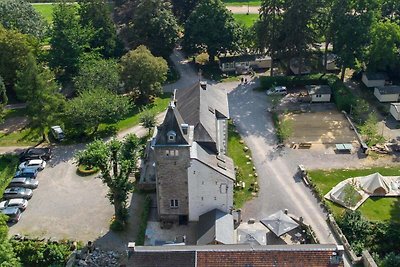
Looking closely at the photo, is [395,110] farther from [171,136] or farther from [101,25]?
[101,25]

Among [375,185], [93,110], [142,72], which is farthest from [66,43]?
[375,185]

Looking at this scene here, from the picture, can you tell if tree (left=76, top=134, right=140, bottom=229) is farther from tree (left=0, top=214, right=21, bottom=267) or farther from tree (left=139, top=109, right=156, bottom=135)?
tree (left=139, top=109, right=156, bottom=135)

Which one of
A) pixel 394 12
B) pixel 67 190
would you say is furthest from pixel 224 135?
pixel 394 12

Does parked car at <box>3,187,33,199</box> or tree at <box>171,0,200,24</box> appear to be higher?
tree at <box>171,0,200,24</box>

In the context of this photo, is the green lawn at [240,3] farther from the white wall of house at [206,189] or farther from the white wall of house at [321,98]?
the white wall of house at [206,189]

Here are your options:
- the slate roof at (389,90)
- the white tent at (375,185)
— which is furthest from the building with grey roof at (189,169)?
the slate roof at (389,90)

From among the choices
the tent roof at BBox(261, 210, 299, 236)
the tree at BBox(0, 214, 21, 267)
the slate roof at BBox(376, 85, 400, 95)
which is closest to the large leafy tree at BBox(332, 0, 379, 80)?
the slate roof at BBox(376, 85, 400, 95)

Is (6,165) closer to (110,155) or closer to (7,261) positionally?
(110,155)
